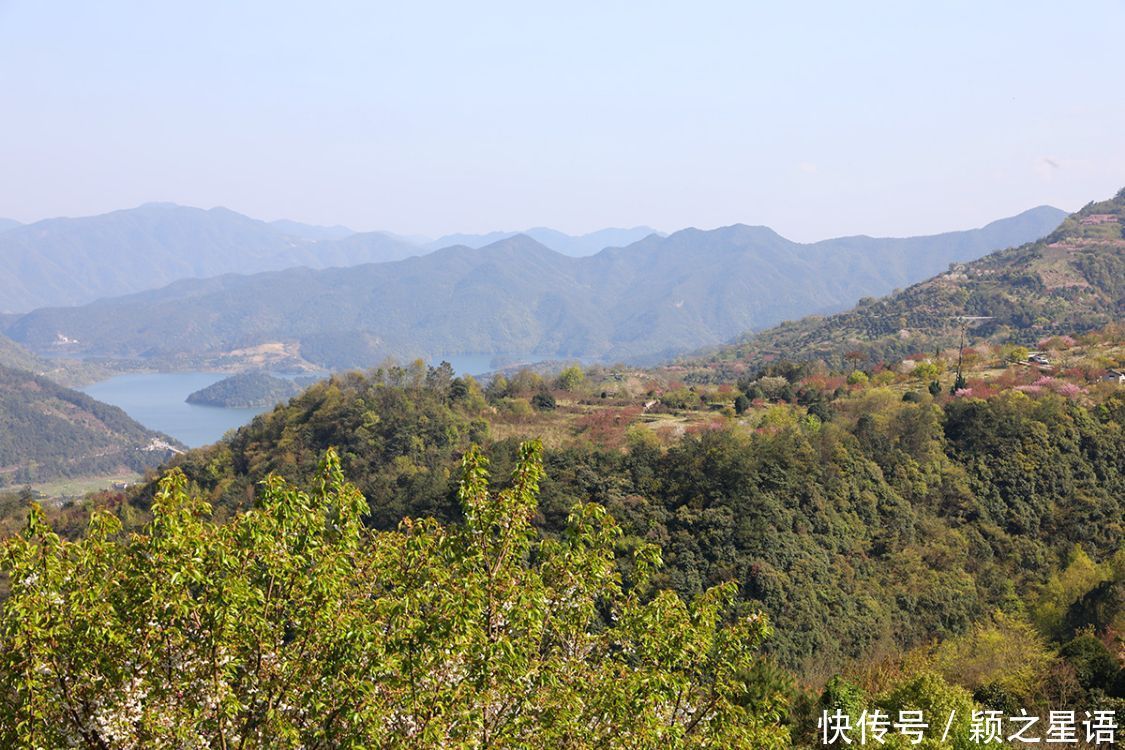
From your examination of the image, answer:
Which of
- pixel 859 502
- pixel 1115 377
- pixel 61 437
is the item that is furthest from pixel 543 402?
pixel 61 437

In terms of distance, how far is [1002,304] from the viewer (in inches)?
3433

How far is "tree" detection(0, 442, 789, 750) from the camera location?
5.84 metres

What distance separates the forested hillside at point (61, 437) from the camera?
113 metres

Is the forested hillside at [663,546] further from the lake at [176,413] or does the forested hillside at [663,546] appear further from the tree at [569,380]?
the lake at [176,413]

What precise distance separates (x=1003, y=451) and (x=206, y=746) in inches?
1367

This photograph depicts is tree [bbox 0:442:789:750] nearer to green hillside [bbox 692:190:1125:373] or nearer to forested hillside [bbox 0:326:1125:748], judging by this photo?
forested hillside [bbox 0:326:1125:748]

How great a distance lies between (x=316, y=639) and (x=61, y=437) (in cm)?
13349

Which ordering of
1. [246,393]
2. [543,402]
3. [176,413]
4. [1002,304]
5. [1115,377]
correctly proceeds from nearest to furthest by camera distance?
[1115,377]
[543,402]
[1002,304]
[176,413]
[246,393]

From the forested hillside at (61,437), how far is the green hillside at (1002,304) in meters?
83.7

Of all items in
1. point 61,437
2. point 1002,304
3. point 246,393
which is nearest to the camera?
point 1002,304

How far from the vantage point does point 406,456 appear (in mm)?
41844

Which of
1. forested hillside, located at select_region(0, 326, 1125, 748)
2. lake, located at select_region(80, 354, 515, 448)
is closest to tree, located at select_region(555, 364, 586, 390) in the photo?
forested hillside, located at select_region(0, 326, 1125, 748)

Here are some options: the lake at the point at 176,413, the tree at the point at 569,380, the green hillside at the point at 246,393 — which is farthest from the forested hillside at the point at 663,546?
the green hillside at the point at 246,393

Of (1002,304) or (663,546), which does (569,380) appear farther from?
(1002,304)
